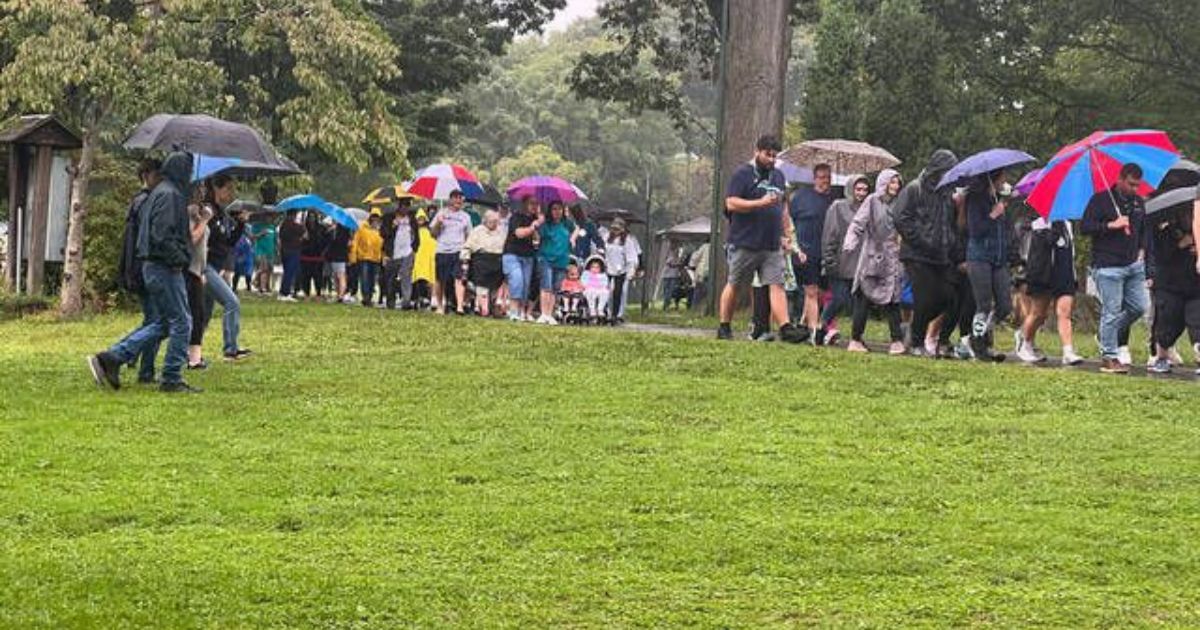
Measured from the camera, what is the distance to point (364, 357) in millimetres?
13266

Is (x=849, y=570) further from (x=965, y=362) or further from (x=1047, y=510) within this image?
(x=965, y=362)

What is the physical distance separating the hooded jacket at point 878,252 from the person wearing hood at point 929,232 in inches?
15.5

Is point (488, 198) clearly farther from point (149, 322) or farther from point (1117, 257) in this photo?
point (149, 322)

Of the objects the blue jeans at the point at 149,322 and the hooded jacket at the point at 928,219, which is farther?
the hooded jacket at the point at 928,219

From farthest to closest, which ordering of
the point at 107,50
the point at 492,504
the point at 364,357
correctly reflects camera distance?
the point at 107,50
the point at 364,357
the point at 492,504

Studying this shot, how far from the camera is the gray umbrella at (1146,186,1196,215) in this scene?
508 inches

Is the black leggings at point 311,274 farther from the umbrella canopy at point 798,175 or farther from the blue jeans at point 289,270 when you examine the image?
the umbrella canopy at point 798,175

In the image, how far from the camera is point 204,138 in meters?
13.4

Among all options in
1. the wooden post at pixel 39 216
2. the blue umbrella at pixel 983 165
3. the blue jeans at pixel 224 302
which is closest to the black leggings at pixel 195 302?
the blue jeans at pixel 224 302

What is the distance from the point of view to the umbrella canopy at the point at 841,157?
20297 millimetres

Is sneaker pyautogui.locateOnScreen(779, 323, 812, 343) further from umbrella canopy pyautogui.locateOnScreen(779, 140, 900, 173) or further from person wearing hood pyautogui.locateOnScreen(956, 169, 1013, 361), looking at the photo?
umbrella canopy pyautogui.locateOnScreen(779, 140, 900, 173)

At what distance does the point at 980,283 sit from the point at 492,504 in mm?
6985

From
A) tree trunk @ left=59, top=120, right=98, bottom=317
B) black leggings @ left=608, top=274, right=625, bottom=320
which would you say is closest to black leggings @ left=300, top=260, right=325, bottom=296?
black leggings @ left=608, top=274, right=625, bottom=320

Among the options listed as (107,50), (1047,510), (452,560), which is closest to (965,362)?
(1047,510)
